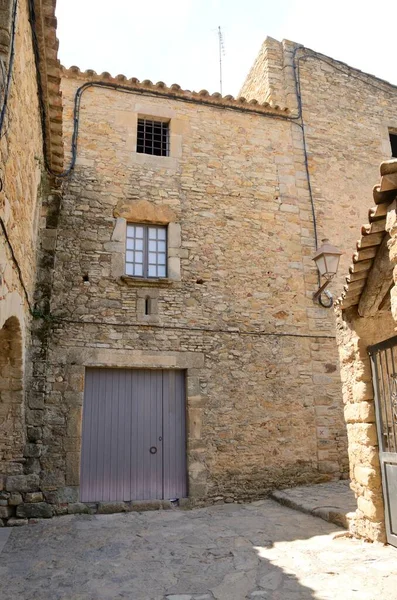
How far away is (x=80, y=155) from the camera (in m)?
7.41

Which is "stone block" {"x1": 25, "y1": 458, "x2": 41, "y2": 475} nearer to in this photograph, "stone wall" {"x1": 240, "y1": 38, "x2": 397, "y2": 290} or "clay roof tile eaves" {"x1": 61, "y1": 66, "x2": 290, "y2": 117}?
"stone wall" {"x1": 240, "y1": 38, "x2": 397, "y2": 290}

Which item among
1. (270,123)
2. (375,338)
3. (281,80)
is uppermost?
(281,80)

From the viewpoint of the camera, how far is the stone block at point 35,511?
216 inches

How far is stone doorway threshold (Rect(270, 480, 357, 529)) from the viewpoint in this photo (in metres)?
5.04

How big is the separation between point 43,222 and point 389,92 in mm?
7972

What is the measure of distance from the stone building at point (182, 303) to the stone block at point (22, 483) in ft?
0.05

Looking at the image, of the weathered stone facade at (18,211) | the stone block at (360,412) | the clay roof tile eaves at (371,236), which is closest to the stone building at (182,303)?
the weathered stone facade at (18,211)

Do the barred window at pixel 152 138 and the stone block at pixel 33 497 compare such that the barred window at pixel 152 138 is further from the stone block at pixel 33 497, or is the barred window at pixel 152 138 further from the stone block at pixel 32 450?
the stone block at pixel 33 497

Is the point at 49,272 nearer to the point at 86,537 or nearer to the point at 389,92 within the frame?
the point at 86,537

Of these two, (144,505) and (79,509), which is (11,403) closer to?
(79,509)

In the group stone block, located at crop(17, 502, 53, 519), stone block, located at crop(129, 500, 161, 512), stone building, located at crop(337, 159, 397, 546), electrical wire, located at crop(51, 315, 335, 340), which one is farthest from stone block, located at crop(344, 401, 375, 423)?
stone block, located at crop(17, 502, 53, 519)

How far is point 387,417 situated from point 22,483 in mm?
4342

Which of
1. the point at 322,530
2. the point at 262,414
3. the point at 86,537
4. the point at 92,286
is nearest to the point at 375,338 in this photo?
the point at 322,530

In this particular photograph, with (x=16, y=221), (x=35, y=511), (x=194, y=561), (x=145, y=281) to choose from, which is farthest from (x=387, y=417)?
(x=35, y=511)
